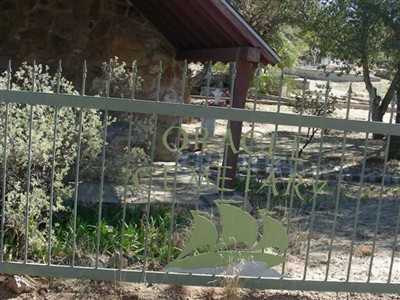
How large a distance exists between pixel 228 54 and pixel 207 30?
1.83 ft

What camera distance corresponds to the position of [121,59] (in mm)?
9898

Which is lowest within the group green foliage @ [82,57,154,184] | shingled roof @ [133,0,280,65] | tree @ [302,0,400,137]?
green foliage @ [82,57,154,184]

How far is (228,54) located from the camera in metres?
7.84

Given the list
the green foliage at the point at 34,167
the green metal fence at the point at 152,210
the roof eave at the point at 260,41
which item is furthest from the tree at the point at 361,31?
the green foliage at the point at 34,167

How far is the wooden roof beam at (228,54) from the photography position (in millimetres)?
7434

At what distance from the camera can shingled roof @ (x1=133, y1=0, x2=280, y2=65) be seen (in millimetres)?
7219

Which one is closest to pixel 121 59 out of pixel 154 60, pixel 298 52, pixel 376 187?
pixel 154 60

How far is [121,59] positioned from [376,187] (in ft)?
15.0

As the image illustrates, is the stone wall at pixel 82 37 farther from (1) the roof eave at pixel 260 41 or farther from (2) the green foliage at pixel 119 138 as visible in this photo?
(1) the roof eave at pixel 260 41

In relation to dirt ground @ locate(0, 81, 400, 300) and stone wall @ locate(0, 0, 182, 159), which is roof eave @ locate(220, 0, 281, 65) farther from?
stone wall @ locate(0, 0, 182, 159)

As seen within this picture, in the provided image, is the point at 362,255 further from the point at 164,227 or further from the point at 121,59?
the point at 121,59

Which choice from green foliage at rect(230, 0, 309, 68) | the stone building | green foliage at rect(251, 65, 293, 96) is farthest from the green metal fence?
green foliage at rect(251, 65, 293, 96)

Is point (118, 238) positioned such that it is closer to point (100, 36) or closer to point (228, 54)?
point (228, 54)

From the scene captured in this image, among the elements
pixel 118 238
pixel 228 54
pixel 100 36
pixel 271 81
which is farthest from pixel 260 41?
pixel 271 81
